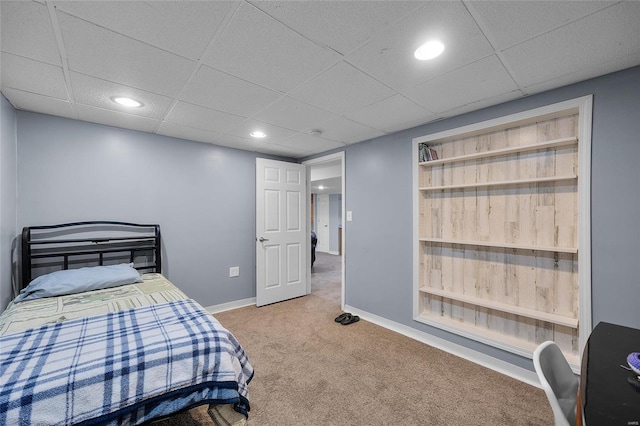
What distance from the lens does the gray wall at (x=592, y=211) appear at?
170 centimetres

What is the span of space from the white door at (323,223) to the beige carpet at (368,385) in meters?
6.48

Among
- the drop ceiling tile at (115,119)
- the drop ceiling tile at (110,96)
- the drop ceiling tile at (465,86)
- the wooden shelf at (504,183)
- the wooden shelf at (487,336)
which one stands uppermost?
the drop ceiling tile at (465,86)

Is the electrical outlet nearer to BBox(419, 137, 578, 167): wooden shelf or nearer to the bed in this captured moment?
the bed

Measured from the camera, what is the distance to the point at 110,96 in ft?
6.78

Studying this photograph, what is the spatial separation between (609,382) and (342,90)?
6.63ft

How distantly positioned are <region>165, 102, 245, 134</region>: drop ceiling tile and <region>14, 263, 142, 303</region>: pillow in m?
1.50

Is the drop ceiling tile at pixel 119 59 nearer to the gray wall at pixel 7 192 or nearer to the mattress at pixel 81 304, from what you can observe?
the gray wall at pixel 7 192

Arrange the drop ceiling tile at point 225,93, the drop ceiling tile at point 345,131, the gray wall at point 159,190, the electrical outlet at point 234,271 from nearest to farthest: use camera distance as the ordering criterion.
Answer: the drop ceiling tile at point 225,93
the gray wall at point 159,190
the drop ceiling tile at point 345,131
the electrical outlet at point 234,271

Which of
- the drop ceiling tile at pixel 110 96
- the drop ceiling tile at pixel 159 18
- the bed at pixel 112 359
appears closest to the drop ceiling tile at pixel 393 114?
the drop ceiling tile at pixel 159 18

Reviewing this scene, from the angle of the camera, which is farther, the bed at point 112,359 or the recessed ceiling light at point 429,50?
the recessed ceiling light at point 429,50

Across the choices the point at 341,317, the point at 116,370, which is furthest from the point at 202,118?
the point at 341,317

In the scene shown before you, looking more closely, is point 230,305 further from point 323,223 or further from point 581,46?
point 323,223

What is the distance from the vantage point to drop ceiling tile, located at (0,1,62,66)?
3.87 ft


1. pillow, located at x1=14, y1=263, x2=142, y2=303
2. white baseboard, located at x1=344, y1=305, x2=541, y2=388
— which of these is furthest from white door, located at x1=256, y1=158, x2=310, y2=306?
pillow, located at x1=14, y1=263, x2=142, y2=303
